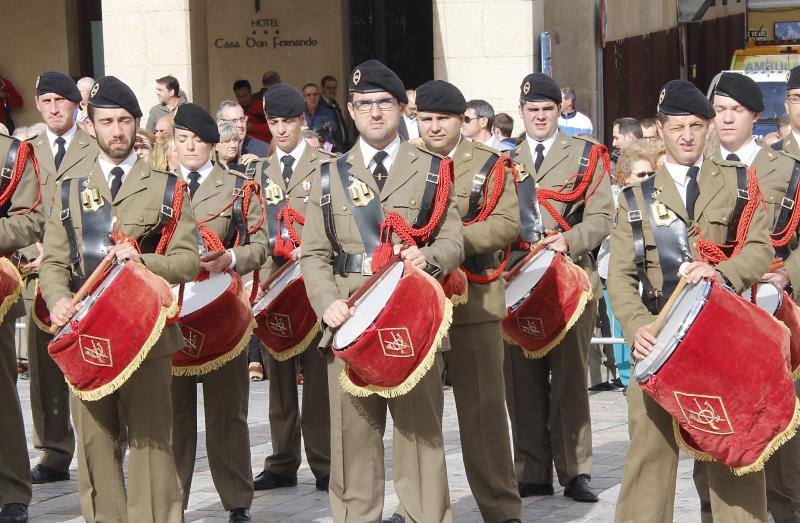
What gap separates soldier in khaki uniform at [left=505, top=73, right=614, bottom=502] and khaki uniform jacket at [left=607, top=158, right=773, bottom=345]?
5.83 ft

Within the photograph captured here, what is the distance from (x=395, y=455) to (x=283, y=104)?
303 centimetres

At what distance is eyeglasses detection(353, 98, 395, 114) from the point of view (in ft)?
22.7

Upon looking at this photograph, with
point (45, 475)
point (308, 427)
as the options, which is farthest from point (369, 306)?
point (45, 475)

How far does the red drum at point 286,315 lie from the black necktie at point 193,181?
79 centimetres

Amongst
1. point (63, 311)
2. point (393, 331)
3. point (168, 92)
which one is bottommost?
point (393, 331)

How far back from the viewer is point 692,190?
6500 mm

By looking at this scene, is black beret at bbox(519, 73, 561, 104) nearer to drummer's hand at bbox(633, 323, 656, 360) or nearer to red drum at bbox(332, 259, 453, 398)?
red drum at bbox(332, 259, 453, 398)

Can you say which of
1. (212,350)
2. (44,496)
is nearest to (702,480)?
(212,350)

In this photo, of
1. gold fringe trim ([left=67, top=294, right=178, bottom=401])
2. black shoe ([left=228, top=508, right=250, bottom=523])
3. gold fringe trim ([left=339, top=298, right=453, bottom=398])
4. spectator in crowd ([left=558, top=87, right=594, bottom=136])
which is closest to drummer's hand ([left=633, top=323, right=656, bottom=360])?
gold fringe trim ([left=339, top=298, right=453, bottom=398])

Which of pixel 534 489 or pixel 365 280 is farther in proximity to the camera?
pixel 534 489

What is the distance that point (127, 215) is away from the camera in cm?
683

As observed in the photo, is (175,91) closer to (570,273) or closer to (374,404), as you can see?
(570,273)

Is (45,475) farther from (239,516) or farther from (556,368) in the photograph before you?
(556,368)

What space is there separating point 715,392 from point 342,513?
1730 mm
